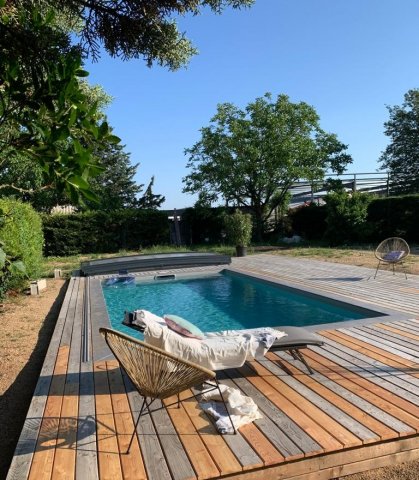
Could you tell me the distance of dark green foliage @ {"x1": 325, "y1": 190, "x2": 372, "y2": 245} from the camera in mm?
16281

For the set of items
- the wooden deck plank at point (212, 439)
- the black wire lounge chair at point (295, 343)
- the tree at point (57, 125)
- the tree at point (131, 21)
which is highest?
the tree at point (131, 21)

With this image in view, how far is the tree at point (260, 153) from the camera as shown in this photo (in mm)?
18422

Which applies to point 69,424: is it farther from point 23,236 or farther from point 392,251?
point 392,251

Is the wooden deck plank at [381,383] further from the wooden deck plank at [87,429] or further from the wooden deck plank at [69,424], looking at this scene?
the wooden deck plank at [69,424]

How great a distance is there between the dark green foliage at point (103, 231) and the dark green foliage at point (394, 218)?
30.2 ft

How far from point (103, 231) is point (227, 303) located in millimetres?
10386

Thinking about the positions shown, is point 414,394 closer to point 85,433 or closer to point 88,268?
point 85,433

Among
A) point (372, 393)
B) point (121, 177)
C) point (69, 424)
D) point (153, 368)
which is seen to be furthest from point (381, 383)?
point (121, 177)

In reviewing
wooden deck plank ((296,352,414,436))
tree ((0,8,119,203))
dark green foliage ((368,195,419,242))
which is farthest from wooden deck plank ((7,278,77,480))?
dark green foliage ((368,195,419,242))

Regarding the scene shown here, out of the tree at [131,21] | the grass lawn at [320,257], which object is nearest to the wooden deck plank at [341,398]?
the tree at [131,21]

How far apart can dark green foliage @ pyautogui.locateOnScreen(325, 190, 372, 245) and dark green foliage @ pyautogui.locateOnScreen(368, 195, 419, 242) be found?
20.3 inches

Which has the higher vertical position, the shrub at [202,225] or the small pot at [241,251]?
the shrub at [202,225]

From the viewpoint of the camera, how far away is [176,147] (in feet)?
69.5

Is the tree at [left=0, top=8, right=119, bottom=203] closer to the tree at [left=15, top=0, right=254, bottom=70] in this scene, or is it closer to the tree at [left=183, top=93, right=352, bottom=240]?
the tree at [left=15, top=0, right=254, bottom=70]
